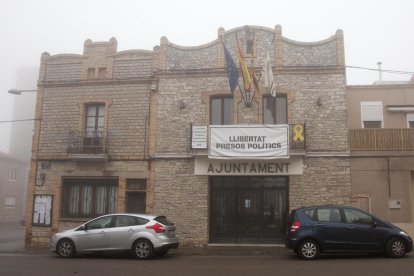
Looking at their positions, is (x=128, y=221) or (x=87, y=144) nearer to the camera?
(x=128, y=221)

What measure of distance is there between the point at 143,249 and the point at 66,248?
109 inches

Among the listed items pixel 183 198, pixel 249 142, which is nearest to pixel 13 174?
pixel 183 198

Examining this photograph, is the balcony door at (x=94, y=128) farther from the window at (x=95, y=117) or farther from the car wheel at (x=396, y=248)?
the car wheel at (x=396, y=248)

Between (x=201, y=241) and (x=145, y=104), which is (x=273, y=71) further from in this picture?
(x=201, y=241)

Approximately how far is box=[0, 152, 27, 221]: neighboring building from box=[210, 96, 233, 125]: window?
29347 millimetres

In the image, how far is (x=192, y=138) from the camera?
17.2 m

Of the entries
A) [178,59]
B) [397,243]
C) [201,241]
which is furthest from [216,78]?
[397,243]

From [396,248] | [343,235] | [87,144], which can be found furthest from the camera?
[87,144]

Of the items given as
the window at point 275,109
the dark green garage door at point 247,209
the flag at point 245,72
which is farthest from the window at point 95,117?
the window at point 275,109

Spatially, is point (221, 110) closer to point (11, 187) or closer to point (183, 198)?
point (183, 198)

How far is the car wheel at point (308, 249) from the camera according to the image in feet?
40.9

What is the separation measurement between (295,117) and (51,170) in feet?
35.5

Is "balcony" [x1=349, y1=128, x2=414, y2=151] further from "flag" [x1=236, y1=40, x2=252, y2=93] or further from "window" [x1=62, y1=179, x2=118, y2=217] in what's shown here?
→ "window" [x1=62, y1=179, x2=118, y2=217]

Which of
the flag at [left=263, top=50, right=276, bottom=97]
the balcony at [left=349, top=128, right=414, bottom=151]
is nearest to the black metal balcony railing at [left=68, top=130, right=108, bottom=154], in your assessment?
the flag at [left=263, top=50, right=276, bottom=97]
